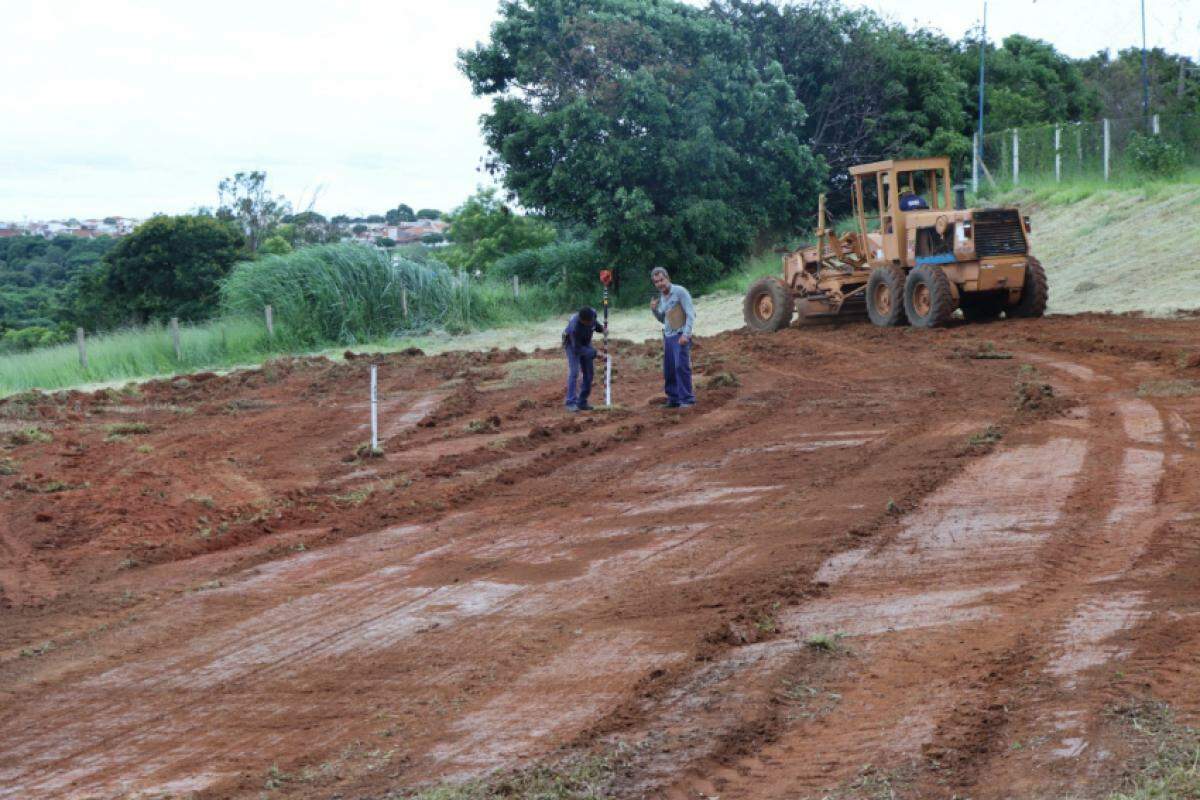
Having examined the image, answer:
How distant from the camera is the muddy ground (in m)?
5.58

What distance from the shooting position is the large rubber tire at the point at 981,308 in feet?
75.4

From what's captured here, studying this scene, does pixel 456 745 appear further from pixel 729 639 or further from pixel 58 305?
pixel 58 305

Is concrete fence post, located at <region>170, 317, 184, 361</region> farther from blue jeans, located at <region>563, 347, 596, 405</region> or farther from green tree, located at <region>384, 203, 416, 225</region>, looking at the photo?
green tree, located at <region>384, 203, 416, 225</region>

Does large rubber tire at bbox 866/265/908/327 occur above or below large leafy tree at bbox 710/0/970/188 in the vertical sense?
below

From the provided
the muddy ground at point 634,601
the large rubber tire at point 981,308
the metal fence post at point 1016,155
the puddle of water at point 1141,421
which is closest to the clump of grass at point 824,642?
the muddy ground at point 634,601

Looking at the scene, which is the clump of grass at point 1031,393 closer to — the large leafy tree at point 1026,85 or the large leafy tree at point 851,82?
the large leafy tree at point 851,82

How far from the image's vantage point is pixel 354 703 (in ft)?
21.0

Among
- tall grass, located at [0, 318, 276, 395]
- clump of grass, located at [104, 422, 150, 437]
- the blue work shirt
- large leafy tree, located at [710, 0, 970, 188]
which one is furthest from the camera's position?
large leafy tree, located at [710, 0, 970, 188]

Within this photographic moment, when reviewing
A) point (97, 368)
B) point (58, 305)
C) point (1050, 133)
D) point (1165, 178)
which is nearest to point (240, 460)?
point (97, 368)

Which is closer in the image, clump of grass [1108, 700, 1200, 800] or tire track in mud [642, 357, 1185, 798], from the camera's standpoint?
clump of grass [1108, 700, 1200, 800]

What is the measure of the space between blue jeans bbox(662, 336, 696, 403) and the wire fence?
21085mm

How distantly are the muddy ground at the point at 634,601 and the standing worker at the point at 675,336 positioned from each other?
0.58 m

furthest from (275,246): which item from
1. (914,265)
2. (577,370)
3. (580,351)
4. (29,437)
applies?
(580,351)

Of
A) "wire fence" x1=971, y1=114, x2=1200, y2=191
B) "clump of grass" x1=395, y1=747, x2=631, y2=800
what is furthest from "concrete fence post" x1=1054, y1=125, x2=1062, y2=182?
"clump of grass" x1=395, y1=747, x2=631, y2=800
